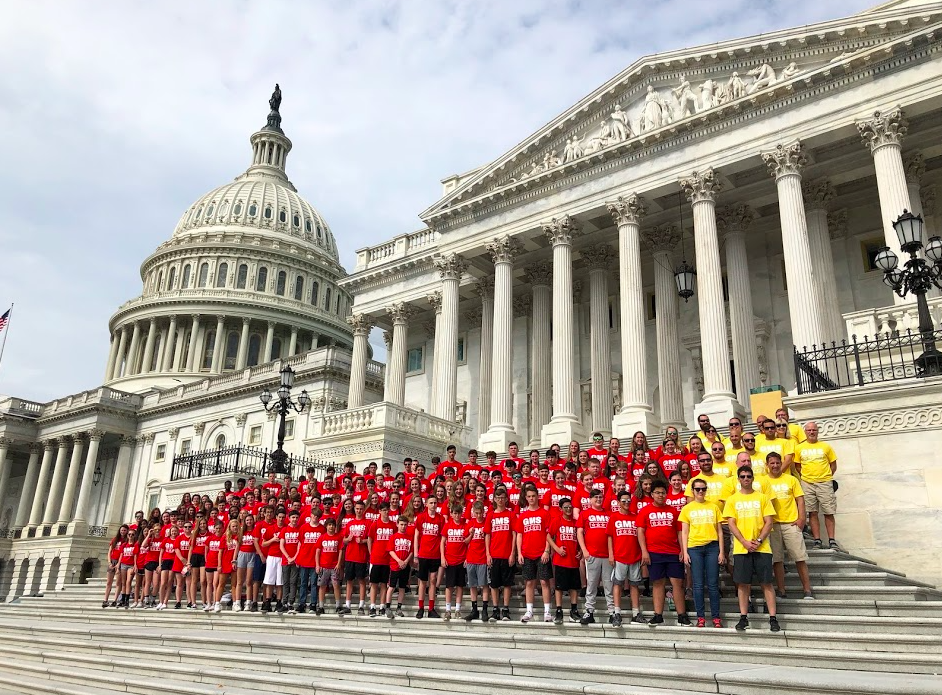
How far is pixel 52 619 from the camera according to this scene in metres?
19.5

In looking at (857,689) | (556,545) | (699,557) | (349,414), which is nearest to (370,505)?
(556,545)

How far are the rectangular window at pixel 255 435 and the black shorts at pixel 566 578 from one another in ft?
151

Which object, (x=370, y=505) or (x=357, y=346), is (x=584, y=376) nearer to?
(x=357, y=346)

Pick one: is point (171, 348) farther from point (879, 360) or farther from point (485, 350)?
point (879, 360)

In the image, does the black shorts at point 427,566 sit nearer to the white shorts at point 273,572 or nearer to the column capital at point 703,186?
the white shorts at point 273,572

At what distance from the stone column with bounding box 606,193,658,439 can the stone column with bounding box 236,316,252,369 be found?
5890 centimetres

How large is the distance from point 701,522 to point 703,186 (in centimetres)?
1780

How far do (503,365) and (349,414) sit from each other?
19.9 feet

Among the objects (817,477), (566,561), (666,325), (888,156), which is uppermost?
(888,156)

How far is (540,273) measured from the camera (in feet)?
107

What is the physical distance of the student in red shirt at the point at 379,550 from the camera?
13109mm

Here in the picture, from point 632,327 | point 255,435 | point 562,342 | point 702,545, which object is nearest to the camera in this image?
point 702,545

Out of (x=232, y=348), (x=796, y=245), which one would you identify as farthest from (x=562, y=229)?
(x=232, y=348)

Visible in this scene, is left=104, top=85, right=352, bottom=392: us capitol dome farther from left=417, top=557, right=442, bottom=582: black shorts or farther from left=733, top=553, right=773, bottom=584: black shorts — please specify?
left=733, top=553, right=773, bottom=584: black shorts
